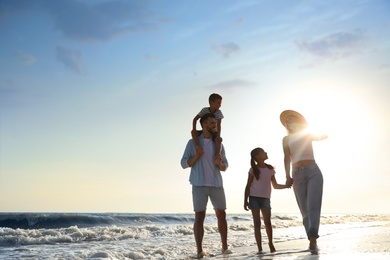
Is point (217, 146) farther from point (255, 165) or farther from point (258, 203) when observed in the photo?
point (258, 203)

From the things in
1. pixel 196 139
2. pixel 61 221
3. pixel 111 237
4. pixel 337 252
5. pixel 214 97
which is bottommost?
pixel 111 237

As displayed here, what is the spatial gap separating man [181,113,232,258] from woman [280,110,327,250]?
Result: 95cm

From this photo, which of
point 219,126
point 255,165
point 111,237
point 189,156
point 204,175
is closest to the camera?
point 204,175

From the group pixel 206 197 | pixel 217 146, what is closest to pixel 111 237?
pixel 206 197

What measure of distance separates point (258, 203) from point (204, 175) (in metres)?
0.95

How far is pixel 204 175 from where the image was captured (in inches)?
243

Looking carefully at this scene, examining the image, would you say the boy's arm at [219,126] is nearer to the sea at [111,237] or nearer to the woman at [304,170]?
the woman at [304,170]

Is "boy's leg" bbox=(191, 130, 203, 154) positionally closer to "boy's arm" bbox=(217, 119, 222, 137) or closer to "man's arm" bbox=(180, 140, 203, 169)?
"man's arm" bbox=(180, 140, 203, 169)

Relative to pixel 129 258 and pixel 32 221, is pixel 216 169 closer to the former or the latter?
pixel 129 258

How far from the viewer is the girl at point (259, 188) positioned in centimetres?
645

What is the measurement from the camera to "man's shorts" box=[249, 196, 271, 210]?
6445 millimetres

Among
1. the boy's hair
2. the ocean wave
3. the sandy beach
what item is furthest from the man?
the ocean wave

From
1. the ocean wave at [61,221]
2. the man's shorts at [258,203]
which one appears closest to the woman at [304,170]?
the man's shorts at [258,203]

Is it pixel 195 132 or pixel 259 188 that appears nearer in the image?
pixel 195 132
